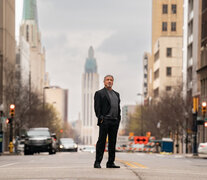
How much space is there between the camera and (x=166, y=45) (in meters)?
132

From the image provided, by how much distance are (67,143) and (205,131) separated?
47.8 ft

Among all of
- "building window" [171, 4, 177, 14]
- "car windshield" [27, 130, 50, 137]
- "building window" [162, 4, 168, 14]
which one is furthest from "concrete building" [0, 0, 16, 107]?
"building window" [171, 4, 177, 14]

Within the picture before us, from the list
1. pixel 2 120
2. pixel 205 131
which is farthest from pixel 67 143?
pixel 2 120

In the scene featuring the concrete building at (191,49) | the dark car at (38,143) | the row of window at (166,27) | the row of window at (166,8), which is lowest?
the dark car at (38,143)

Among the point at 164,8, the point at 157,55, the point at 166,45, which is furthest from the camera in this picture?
the point at 164,8

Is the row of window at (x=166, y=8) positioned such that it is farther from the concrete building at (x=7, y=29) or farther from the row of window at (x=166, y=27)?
the concrete building at (x=7, y=29)

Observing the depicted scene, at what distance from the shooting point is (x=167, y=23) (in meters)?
146

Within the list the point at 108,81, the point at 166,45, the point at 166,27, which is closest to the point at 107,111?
the point at 108,81

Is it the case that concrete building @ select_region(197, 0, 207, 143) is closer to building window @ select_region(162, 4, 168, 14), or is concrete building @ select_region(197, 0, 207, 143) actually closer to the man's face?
the man's face

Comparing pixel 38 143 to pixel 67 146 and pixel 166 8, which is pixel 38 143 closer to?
pixel 67 146

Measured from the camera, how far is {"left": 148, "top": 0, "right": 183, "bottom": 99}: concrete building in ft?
431

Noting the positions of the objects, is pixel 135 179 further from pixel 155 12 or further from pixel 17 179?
pixel 155 12

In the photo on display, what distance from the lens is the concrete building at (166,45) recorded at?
131250 mm

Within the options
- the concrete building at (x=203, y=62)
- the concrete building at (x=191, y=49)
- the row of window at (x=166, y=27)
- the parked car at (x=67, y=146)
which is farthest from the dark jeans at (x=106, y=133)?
the row of window at (x=166, y=27)
